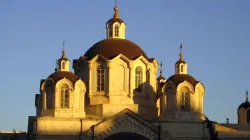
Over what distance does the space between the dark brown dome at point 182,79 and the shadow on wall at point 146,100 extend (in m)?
2.21

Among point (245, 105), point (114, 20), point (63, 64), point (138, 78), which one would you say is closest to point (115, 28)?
point (114, 20)

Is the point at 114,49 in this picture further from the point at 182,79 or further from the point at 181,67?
the point at 182,79

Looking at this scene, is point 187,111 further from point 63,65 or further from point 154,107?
point 63,65

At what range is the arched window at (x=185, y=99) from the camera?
156 ft

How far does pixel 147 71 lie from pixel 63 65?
603 cm

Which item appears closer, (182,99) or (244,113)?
(182,99)

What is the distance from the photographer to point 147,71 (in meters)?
49.8

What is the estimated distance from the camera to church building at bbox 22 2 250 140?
148 feet

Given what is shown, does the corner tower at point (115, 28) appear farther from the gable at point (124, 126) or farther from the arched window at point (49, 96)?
the gable at point (124, 126)

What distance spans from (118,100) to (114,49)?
377 centimetres

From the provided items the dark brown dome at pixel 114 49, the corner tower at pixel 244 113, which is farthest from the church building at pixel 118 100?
the corner tower at pixel 244 113

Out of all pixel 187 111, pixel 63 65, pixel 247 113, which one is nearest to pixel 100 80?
pixel 63 65

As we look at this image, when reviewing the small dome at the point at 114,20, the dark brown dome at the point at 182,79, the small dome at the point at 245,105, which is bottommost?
the small dome at the point at 245,105

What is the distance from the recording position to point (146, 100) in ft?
162
